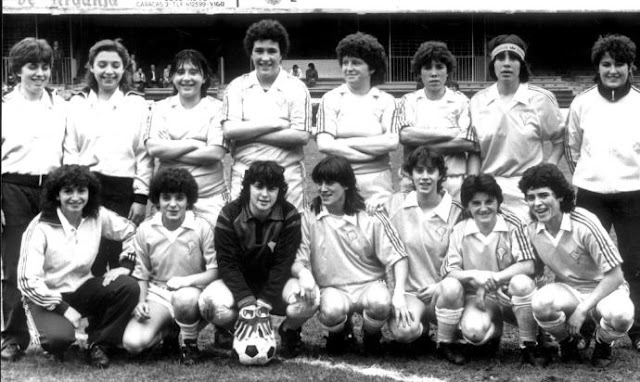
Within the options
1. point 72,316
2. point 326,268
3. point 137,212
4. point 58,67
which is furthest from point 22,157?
point 58,67

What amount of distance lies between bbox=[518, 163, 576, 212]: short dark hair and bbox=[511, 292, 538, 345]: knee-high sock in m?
0.58

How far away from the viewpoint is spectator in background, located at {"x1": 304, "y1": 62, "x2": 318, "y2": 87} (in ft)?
84.8

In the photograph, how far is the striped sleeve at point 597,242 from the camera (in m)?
4.99

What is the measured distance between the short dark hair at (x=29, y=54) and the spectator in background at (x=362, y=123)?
172cm

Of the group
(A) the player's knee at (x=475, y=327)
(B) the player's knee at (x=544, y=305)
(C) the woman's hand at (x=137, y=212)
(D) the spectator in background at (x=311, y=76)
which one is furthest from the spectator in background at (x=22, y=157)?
(D) the spectator in background at (x=311, y=76)

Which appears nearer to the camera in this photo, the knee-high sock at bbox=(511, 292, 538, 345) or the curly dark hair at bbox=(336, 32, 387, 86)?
the knee-high sock at bbox=(511, 292, 538, 345)

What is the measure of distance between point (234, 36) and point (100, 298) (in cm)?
2358

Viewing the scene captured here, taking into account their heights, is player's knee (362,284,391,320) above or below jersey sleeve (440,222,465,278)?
below

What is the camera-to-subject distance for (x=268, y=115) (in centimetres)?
572

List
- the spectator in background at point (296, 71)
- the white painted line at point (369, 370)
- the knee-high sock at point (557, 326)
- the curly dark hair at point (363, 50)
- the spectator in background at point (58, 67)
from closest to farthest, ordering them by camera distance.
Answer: the white painted line at point (369, 370) < the knee-high sock at point (557, 326) < the curly dark hair at point (363, 50) < the spectator in background at point (296, 71) < the spectator in background at point (58, 67)

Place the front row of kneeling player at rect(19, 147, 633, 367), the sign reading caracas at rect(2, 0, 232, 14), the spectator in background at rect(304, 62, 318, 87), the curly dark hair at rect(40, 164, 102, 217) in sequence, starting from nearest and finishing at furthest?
1. the front row of kneeling player at rect(19, 147, 633, 367)
2. the curly dark hair at rect(40, 164, 102, 217)
3. the spectator in background at rect(304, 62, 318, 87)
4. the sign reading caracas at rect(2, 0, 232, 14)

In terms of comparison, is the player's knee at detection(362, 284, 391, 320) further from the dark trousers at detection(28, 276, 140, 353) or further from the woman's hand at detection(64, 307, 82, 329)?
the woman's hand at detection(64, 307, 82, 329)

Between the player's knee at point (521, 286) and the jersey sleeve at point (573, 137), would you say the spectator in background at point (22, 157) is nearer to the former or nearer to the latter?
the player's knee at point (521, 286)

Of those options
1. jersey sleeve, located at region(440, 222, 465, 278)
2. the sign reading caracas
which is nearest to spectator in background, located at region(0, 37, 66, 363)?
jersey sleeve, located at region(440, 222, 465, 278)
